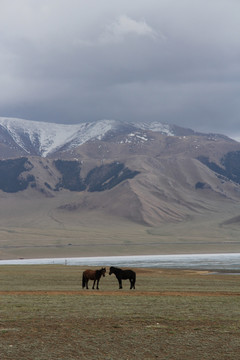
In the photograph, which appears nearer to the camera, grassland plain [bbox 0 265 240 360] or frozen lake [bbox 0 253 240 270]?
grassland plain [bbox 0 265 240 360]

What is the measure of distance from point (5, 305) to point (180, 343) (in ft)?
45.0

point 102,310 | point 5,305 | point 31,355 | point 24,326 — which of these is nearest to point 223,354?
point 31,355

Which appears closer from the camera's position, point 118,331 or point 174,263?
point 118,331

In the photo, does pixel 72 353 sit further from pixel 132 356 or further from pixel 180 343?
pixel 180 343

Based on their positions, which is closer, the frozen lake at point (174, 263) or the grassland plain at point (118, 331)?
the grassland plain at point (118, 331)

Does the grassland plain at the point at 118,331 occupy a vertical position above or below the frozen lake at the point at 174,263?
below

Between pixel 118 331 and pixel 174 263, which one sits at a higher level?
pixel 174 263

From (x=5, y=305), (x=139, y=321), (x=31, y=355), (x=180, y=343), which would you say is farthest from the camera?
(x=5, y=305)

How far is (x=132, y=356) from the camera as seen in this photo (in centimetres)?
1862

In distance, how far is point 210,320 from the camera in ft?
84.1

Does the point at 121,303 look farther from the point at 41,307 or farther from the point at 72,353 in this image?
the point at 72,353

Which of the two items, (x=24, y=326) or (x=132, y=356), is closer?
(x=132, y=356)

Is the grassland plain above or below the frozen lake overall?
below

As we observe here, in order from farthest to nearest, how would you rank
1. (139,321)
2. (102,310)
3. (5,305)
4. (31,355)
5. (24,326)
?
(5,305) → (102,310) → (139,321) → (24,326) → (31,355)
